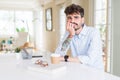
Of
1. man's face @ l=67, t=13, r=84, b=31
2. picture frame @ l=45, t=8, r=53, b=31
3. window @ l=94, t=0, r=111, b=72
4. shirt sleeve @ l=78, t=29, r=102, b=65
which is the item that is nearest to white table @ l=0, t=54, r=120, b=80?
shirt sleeve @ l=78, t=29, r=102, b=65

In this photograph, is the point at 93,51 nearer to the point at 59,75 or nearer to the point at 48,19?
the point at 59,75

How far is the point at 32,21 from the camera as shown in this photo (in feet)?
36.4

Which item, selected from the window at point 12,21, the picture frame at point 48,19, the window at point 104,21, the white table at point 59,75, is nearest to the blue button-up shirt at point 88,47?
the white table at point 59,75

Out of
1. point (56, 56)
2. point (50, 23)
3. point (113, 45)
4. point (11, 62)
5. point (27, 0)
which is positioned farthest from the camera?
point (27, 0)

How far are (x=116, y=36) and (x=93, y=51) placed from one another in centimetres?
216

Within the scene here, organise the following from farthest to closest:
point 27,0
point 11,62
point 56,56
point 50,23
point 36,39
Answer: point 36,39
point 27,0
point 50,23
point 11,62
point 56,56

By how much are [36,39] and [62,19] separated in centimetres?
405

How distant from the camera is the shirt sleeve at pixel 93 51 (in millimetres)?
1732

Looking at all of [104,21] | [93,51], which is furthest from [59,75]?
[104,21]

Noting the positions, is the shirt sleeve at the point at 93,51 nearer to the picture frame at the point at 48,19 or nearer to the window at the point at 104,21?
the window at the point at 104,21

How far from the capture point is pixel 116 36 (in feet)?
12.4

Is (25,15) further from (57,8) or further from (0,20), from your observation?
(57,8)

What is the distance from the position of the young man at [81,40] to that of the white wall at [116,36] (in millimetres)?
1960

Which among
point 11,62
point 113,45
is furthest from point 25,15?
point 11,62
